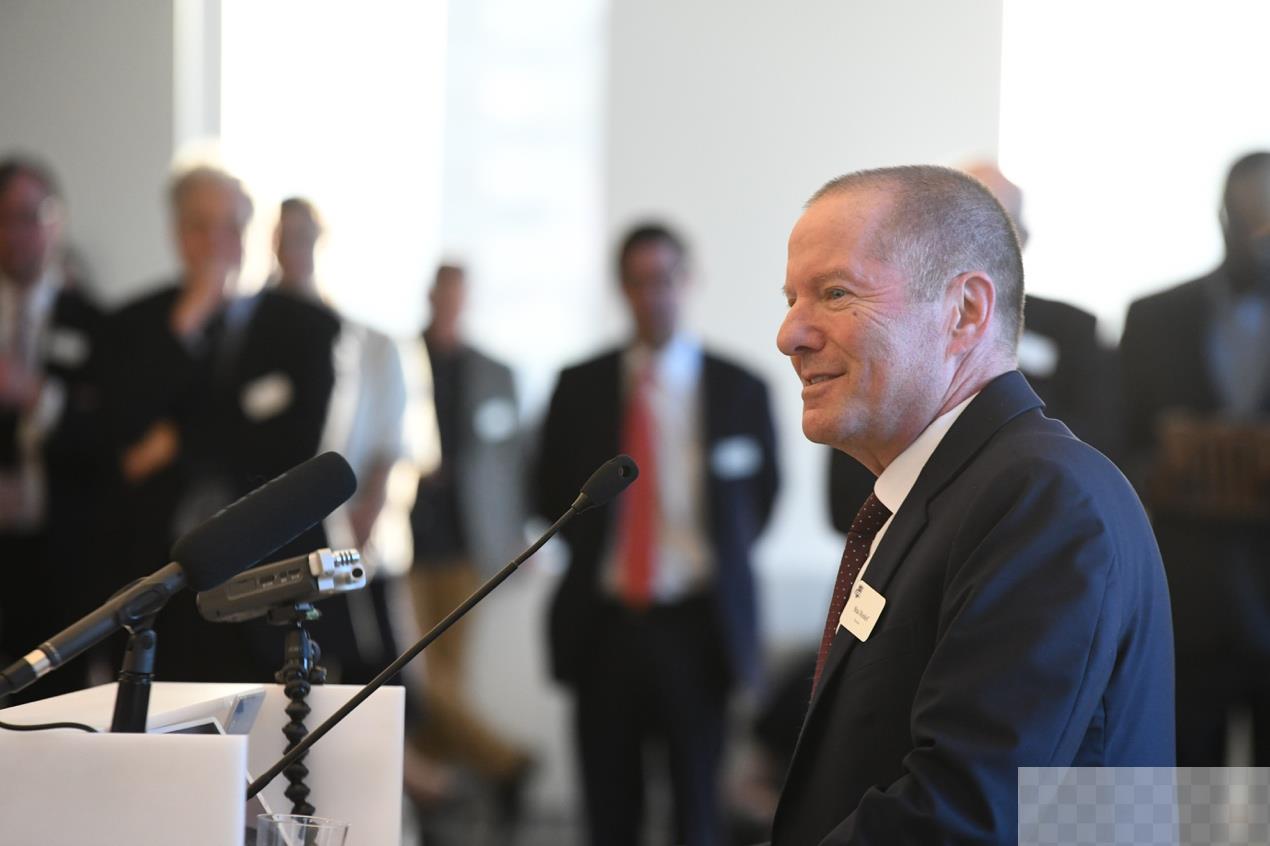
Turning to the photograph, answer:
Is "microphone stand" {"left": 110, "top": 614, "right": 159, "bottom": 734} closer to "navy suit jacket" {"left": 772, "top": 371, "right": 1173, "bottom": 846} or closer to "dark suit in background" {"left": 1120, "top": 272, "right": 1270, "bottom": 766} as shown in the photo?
"navy suit jacket" {"left": 772, "top": 371, "right": 1173, "bottom": 846}

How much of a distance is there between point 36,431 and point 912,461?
139 inches

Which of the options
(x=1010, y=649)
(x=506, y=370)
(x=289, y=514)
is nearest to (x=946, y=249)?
(x=1010, y=649)

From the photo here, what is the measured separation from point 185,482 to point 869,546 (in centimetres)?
258

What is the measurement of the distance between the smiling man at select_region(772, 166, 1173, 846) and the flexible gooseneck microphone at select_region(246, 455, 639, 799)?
308 millimetres

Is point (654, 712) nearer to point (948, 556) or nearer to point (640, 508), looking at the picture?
point (640, 508)

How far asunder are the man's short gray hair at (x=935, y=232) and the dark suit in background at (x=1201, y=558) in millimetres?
2138

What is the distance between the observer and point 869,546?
187 cm

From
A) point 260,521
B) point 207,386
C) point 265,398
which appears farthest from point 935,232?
point 207,386

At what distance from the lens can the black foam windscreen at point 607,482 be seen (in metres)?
1.62

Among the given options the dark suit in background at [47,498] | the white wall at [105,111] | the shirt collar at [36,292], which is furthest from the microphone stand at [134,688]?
the white wall at [105,111]

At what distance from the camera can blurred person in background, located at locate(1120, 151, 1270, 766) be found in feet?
12.2

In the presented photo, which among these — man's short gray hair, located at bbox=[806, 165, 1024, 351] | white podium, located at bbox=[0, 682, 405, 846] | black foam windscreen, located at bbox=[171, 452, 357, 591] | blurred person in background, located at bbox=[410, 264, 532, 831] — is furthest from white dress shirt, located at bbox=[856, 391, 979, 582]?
blurred person in background, located at bbox=[410, 264, 532, 831]

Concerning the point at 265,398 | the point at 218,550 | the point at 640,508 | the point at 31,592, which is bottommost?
the point at 31,592

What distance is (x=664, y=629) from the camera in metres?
4.13
